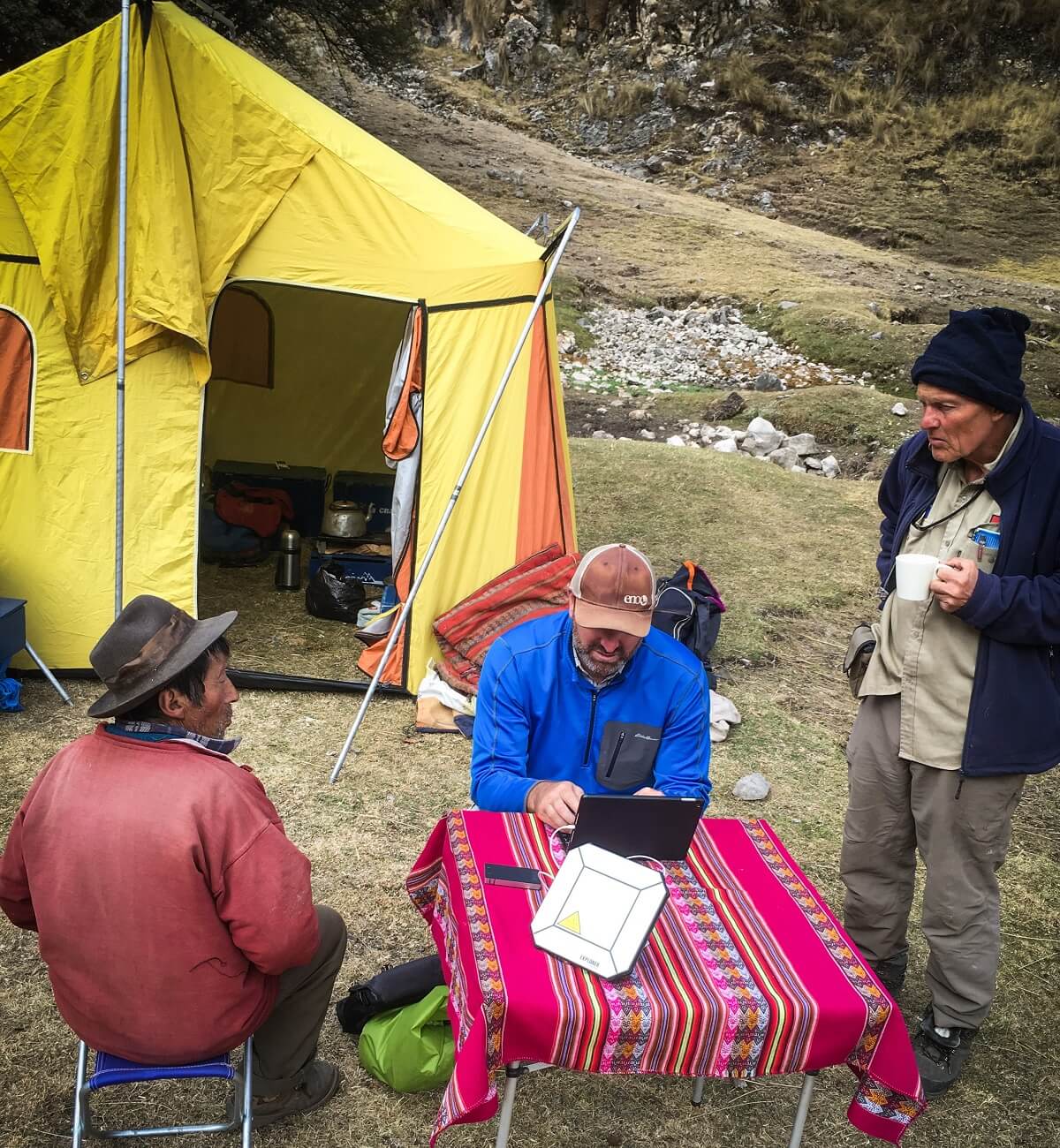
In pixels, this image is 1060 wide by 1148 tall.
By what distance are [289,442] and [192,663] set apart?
6.50 meters

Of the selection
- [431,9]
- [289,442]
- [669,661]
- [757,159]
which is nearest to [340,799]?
[669,661]

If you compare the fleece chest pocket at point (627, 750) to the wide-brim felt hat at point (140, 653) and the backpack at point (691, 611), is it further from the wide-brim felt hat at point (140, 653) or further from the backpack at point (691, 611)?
the backpack at point (691, 611)

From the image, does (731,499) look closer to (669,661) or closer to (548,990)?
(669,661)

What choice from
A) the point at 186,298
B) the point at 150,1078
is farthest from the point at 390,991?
the point at 186,298

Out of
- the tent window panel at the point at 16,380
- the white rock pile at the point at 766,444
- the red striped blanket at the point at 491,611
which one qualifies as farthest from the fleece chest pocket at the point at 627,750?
the white rock pile at the point at 766,444

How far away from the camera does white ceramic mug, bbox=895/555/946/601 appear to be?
103 inches

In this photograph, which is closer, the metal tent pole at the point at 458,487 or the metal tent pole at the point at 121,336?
the metal tent pole at the point at 121,336

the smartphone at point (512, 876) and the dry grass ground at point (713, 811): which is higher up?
the smartphone at point (512, 876)

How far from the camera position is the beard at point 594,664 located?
109 inches

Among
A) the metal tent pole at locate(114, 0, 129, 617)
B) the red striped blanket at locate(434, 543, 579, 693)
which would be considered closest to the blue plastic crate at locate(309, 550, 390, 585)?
the red striped blanket at locate(434, 543, 579, 693)

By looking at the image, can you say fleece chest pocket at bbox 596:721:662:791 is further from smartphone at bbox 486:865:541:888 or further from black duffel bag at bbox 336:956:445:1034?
black duffel bag at bbox 336:956:445:1034

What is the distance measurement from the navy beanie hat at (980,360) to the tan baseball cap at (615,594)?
2.96 feet

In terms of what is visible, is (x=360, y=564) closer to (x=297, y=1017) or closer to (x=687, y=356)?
(x=297, y=1017)

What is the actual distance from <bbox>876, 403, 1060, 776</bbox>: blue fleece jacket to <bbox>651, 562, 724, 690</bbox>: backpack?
284 centimetres
